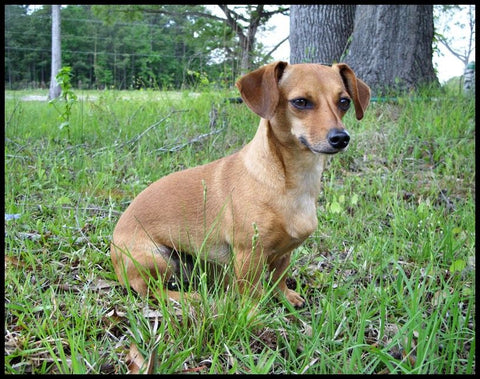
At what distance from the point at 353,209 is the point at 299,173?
1.37 meters

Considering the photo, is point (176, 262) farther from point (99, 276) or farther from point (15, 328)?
point (15, 328)

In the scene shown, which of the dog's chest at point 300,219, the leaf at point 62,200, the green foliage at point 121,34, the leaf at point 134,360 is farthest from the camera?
the green foliage at point 121,34

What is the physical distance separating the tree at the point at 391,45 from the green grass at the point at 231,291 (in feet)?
1.81

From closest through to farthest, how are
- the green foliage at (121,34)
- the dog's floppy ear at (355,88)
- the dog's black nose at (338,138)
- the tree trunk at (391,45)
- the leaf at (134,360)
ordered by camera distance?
the leaf at (134,360), the dog's black nose at (338,138), the dog's floppy ear at (355,88), the tree trunk at (391,45), the green foliage at (121,34)

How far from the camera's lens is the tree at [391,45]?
17.7ft

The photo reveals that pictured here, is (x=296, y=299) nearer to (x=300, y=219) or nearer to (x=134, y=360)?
(x=300, y=219)

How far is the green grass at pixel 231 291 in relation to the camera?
1.61 m

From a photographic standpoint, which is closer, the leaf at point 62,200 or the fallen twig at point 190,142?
the leaf at point 62,200

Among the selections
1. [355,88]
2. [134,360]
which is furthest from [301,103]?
[134,360]

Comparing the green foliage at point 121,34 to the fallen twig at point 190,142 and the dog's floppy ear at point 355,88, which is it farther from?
the dog's floppy ear at point 355,88

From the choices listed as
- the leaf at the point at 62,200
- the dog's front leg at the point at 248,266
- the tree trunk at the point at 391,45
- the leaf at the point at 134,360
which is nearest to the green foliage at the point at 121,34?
the tree trunk at the point at 391,45

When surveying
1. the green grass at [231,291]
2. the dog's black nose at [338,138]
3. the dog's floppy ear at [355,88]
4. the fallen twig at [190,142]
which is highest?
the dog's floppy ear at [355,88]

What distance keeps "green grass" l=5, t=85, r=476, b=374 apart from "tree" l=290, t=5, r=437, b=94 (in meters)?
0.55

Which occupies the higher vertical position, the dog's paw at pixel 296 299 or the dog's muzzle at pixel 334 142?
the dog's muzzle at pixel 334 142
